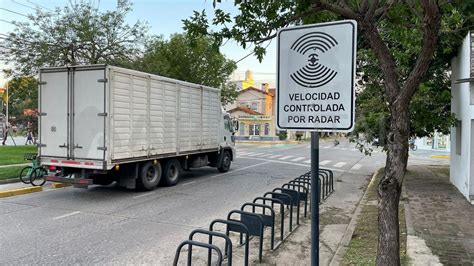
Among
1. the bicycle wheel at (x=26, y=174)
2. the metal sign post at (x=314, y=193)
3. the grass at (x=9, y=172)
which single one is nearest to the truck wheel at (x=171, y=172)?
the bicycle wheel at (x=26, y=174)

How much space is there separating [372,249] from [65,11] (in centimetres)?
1695

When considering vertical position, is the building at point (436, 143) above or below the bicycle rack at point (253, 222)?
above

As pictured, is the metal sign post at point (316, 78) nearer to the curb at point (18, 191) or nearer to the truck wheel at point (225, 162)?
the curb at point (18, 191)

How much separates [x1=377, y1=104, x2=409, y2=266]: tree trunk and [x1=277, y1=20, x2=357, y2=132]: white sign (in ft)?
4.51

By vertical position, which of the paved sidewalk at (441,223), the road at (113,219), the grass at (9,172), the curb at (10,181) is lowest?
the road at (113,219)

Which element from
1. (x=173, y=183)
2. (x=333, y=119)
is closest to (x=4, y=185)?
(x=173, y=183)

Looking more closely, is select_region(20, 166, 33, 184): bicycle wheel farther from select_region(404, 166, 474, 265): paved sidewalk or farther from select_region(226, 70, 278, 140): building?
select_region(226, 70, 278, 140): building

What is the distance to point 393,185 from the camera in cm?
376

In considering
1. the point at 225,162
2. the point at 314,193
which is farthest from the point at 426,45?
the point at 225,162

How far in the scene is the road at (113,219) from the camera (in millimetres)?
5793

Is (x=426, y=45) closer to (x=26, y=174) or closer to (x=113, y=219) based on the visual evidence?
(x=113, y=219)

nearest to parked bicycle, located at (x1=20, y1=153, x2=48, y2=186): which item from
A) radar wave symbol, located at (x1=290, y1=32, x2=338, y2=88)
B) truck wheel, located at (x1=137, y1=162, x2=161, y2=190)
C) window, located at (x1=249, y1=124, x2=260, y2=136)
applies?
truck wheel, located at (x1=137, y1=162, x2=161, y2=190)

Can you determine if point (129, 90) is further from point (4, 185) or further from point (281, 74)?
point (281, 74)

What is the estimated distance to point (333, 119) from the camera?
8.74 feet
